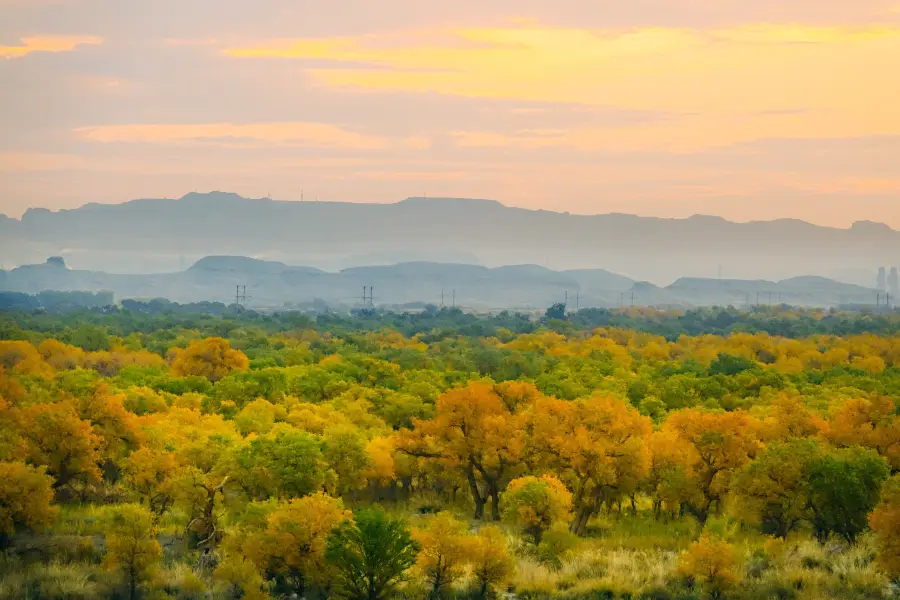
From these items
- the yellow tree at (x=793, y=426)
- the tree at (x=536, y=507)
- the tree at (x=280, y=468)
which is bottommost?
the tree at (x=536, y=507)

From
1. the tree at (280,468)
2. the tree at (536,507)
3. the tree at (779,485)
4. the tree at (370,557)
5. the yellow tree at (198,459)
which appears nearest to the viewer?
the tree at (370,557)

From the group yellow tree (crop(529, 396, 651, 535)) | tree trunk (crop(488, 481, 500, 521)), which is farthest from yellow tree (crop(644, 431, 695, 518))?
tree trunk (crop(488, 481, 500, 521))

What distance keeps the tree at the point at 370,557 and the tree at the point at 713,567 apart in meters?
11.3

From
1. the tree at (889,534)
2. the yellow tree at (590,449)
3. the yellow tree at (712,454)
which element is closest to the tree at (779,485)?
the yellow tree at (712,454)

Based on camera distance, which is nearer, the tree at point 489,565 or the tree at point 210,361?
the tree at point 489,565

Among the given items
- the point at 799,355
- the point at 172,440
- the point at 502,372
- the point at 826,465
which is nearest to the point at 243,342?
the point at 502,372

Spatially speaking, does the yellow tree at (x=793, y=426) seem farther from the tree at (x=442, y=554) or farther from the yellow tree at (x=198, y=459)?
the yellow tree at (x=198, y=459)

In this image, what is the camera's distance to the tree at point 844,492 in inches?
2050

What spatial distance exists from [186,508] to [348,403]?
1068 inches

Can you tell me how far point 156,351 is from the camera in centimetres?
13962

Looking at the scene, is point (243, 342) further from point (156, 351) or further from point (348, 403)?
point (348, 403)

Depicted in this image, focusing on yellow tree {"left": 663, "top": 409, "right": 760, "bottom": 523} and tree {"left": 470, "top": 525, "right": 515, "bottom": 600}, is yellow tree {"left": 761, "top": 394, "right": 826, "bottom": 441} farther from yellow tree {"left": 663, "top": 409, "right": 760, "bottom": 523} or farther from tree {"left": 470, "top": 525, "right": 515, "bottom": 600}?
tree {"left": 470, "top": 525, "right": 515, "bottom": 600}

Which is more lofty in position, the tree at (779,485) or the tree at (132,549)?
the tree at (779,485)

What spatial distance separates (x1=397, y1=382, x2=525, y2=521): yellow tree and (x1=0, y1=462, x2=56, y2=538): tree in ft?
60.9
